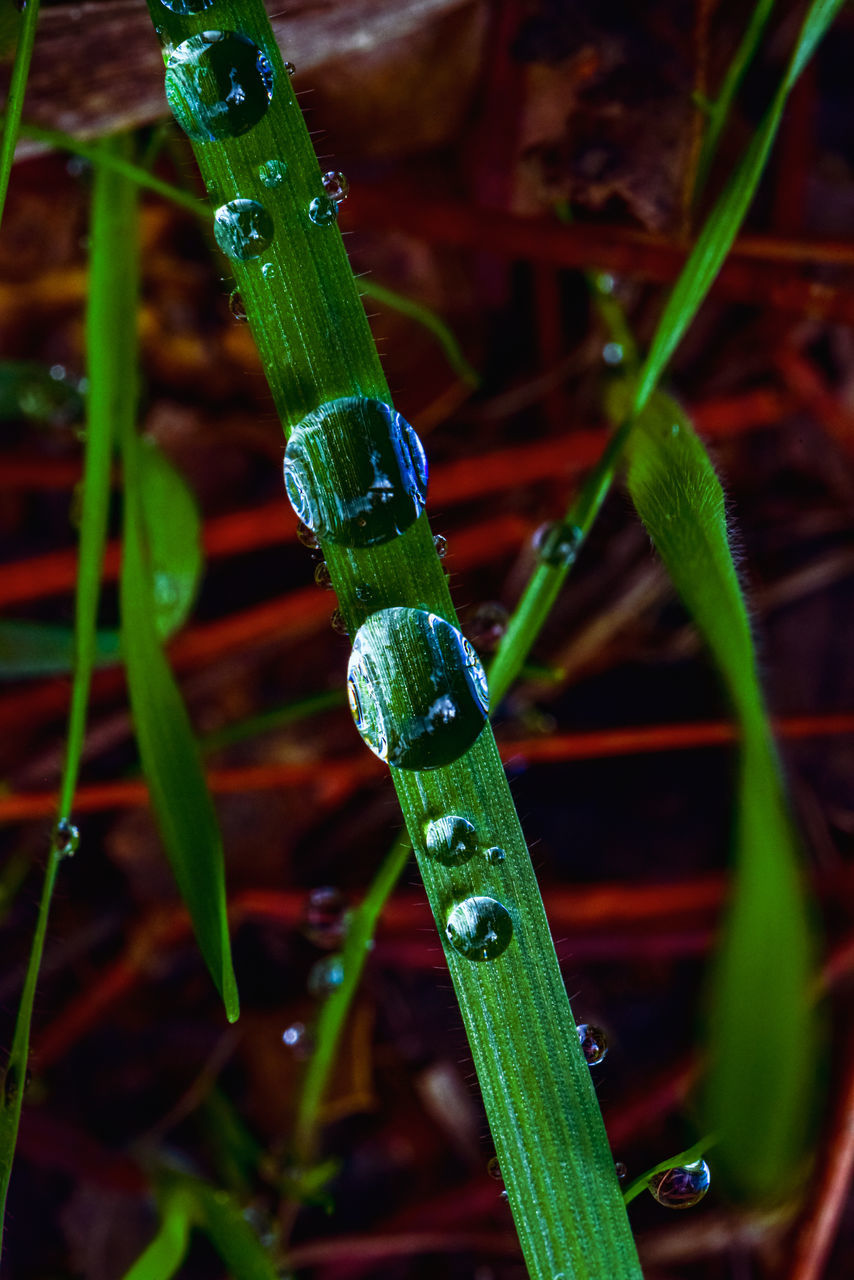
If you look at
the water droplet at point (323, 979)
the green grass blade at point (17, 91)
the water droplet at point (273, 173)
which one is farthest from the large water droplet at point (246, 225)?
the water droplet at point (323, 979)

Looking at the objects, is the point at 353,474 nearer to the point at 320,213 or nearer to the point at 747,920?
the point at 320,213

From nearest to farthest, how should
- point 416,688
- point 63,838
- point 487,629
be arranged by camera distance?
point 416,688 → point 63,838 → point 487,629

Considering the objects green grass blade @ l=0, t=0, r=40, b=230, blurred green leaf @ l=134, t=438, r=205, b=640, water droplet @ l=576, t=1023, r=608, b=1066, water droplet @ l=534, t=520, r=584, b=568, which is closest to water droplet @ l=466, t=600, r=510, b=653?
water droplet @ l=534, t=520, r=584, b=568

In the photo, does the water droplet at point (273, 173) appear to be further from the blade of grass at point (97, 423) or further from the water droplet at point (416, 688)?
the blade of grass at point (97, 423)

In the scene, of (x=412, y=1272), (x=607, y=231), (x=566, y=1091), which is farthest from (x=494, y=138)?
(x=412, y=1272)

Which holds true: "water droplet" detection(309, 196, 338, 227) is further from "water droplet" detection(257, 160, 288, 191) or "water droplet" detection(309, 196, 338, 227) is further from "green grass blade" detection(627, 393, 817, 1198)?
"green grass blade" detection(627, 393, 817, 1198)

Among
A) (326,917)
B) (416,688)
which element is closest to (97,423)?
(416,688)
